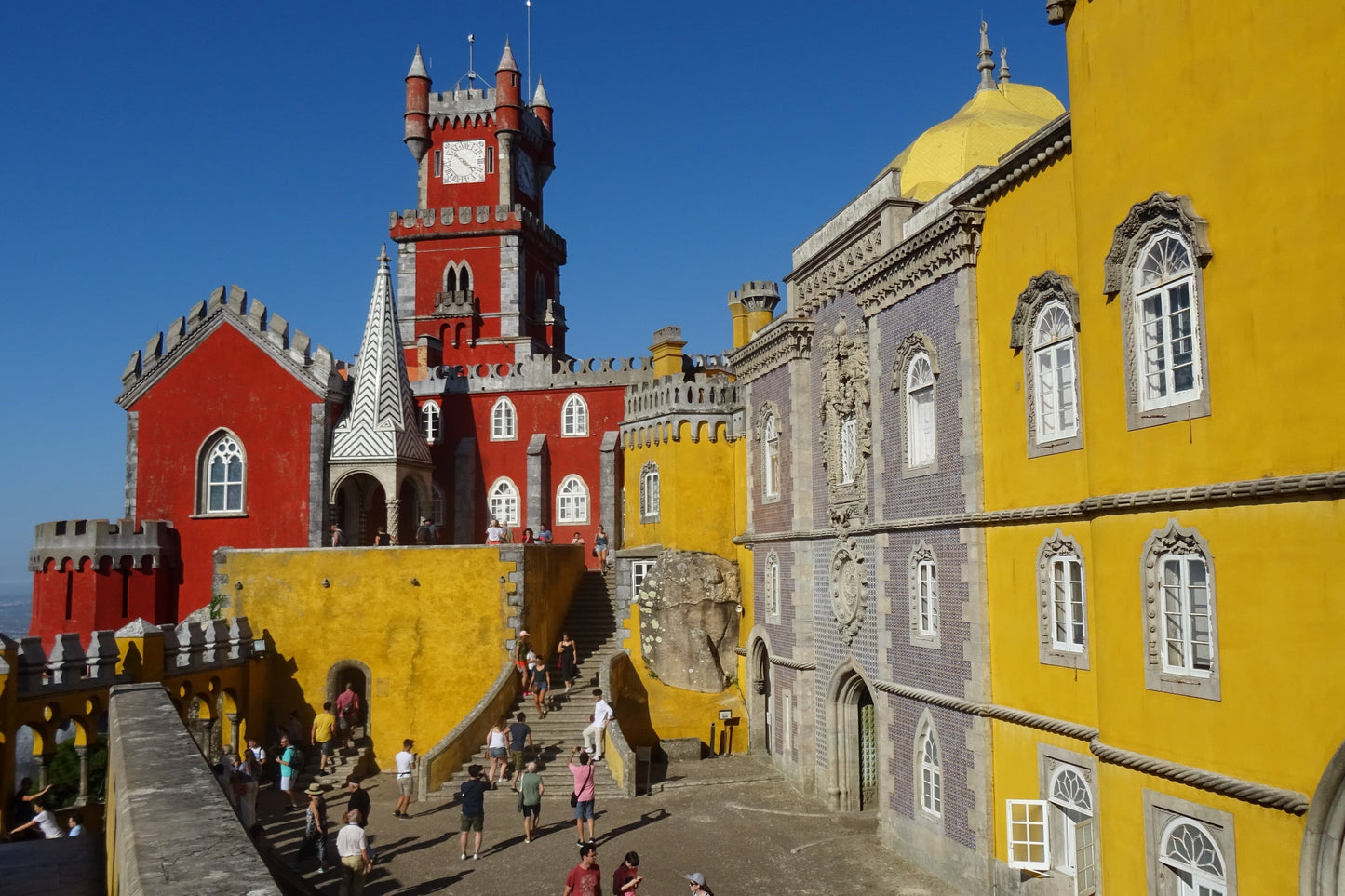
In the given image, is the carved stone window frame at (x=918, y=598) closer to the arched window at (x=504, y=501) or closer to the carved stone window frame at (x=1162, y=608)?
the carved stone window frame at (x=1162, y=608)

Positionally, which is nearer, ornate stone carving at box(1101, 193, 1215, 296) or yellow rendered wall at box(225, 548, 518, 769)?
ornate stone carving at box(1101, 193, 1215, 296)

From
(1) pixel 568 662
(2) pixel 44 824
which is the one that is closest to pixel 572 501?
(1) pixel 568 662

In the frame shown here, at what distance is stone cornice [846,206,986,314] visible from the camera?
1575 cm

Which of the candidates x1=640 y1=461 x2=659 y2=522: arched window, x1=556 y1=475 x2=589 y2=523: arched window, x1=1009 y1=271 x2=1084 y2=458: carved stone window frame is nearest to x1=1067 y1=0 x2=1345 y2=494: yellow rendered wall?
x1=1009 y1=271 x2=1084 y2=458: carved stone window frame

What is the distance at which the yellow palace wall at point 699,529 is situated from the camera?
27281 millimetres

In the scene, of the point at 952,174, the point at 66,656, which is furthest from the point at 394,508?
the point at 952,174

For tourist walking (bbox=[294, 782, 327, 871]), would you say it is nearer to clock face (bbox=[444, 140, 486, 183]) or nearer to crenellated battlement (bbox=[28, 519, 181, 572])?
crenellated battlement (bbox=[28, 519, 181, 572])

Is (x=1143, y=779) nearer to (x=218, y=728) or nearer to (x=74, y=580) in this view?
(x=218, y=728)

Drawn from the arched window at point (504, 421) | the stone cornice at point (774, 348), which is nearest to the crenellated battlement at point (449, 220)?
the arched window at point (504, 421)

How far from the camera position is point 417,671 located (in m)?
25.1

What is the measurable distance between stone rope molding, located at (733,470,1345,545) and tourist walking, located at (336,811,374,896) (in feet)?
30.1

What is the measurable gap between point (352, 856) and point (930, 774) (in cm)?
845

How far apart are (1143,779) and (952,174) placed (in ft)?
36.1

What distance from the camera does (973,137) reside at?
18.9 meters
